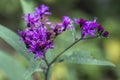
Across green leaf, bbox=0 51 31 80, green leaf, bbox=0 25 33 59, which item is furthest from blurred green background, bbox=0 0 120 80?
green leaf, bbox=0 25 33 59

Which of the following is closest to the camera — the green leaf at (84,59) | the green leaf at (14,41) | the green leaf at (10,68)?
the green leaf at (84,59)

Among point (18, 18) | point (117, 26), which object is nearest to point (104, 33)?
point (117, 26)

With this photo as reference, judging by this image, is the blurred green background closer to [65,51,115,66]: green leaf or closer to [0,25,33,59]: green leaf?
[0,25,33,59]: green leaf

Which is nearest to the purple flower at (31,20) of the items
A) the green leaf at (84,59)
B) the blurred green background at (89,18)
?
the green leaf at (84,59)

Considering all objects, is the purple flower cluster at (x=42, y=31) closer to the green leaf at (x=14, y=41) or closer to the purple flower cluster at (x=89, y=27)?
the purple flower cluster at (x=89, y=27)

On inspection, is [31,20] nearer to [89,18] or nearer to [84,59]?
[84,59]

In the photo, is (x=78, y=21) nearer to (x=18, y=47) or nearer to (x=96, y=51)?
(x=18, y=47)
